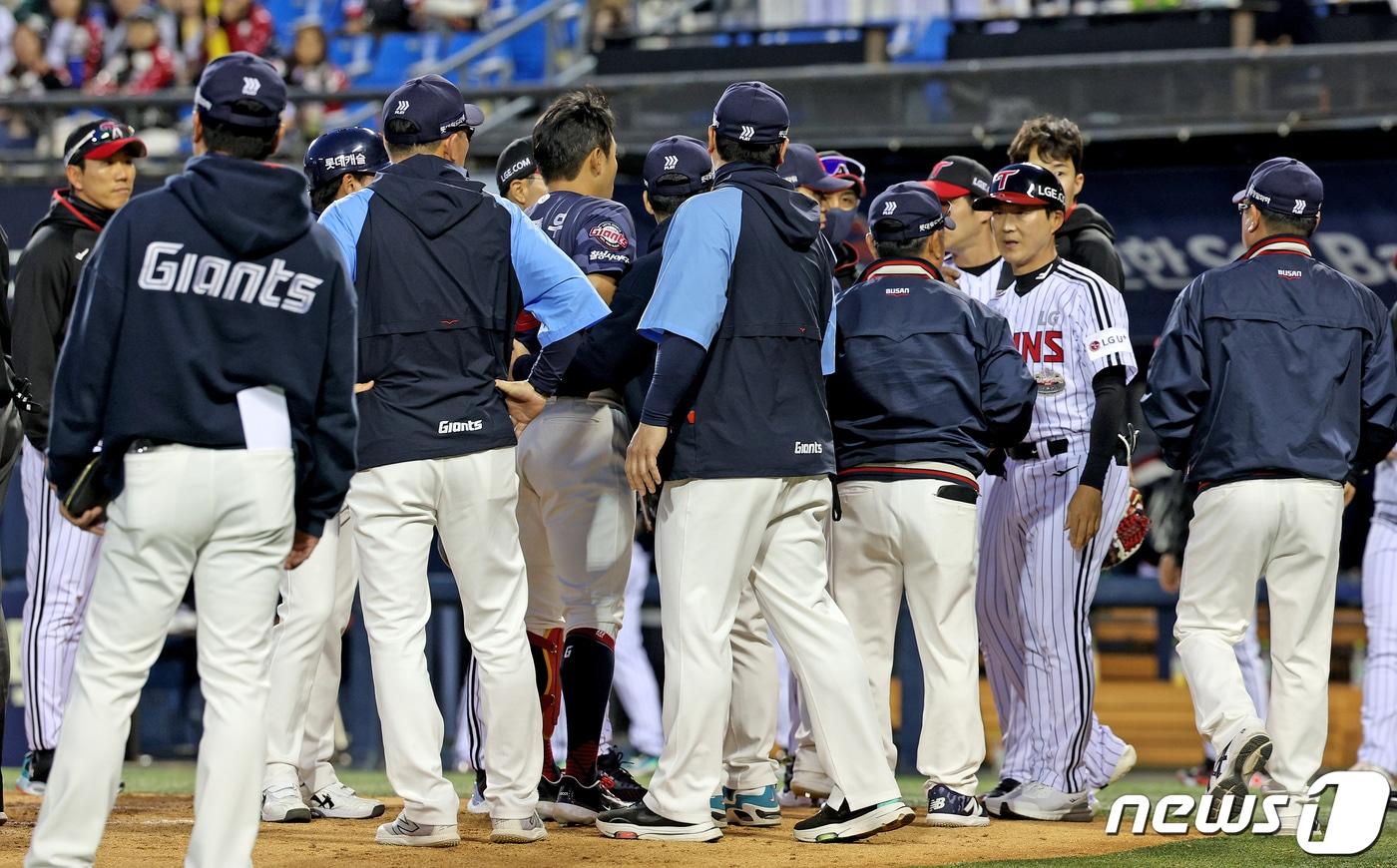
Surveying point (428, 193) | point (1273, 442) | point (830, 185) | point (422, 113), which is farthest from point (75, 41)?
point (1273, 442)

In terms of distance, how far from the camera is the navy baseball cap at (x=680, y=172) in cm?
546

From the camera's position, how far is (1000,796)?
5.60 metres

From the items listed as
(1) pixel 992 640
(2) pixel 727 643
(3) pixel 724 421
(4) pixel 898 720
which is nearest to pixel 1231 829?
(1) pixel 992 640

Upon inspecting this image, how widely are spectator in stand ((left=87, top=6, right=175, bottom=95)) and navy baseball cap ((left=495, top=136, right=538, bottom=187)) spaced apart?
811 cm

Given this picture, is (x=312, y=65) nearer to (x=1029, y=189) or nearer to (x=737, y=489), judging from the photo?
(x=1029, y=189)

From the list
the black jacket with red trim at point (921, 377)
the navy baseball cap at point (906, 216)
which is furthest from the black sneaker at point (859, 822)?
the navy baseball cap at point (906, 216)

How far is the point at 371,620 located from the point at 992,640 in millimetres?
2237

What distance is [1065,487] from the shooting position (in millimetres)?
5656

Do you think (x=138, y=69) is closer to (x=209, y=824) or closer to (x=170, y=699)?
(x=170, y=699)

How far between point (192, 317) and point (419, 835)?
63.7 inches

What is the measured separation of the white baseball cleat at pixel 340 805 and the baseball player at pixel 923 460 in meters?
1.58

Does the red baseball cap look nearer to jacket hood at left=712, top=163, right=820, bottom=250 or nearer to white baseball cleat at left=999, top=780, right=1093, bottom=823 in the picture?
jacket hood at left=712, top=163, right=820, bottom=250

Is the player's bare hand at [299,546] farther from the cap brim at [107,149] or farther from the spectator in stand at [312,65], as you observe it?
the spectator in stand at [312,65]

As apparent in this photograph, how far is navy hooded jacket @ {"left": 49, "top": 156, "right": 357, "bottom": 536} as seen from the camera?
3.67 metres
